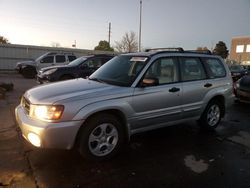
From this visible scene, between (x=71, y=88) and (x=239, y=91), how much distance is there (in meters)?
7.07

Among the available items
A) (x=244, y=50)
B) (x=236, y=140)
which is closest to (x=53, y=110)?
(x=236, y=140)

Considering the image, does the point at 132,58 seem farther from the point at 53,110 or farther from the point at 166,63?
the point at 53,110

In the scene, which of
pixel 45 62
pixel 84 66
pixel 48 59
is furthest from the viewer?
pixel 45 62

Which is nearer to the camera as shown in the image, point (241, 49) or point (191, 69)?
point (191, 69)

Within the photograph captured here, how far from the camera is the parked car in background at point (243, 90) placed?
9109 mm

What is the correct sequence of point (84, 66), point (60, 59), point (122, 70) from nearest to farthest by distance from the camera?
1. point (122, 70)
2. point (84, 66)
3. point (60, 59)

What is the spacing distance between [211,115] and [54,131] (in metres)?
3.88

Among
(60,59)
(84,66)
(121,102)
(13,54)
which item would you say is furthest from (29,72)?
(121,102)

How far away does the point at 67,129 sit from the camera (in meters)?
3.81

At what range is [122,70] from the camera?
506cm

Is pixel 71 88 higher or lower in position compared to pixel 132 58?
lower

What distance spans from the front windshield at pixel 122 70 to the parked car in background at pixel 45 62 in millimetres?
13108

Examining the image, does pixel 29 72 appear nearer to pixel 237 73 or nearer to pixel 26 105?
pixel 237 73

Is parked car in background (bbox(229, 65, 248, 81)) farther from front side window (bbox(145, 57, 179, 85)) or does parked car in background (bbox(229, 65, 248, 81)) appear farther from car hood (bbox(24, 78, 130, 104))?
car hood (bbox(24, 78, 130, 104))
